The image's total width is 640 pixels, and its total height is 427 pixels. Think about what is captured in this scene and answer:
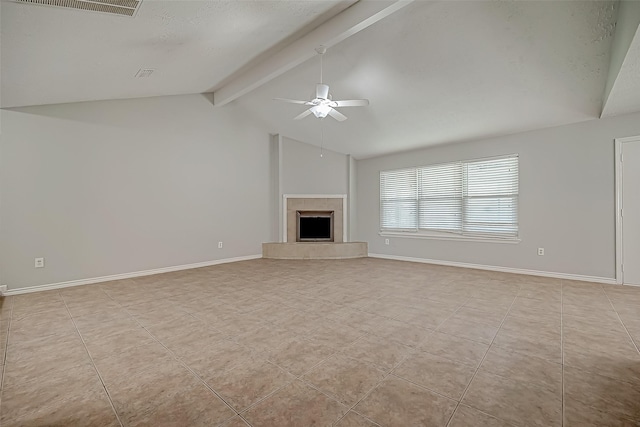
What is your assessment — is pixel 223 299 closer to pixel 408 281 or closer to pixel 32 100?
pixel 408 281

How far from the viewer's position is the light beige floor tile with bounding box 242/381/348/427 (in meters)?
1.40

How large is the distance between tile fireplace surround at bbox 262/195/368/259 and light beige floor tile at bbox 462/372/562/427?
15.9 ft

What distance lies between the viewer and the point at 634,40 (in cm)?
227

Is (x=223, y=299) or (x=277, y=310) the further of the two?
(x=223, y=299)

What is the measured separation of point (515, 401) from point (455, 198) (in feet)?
15.1

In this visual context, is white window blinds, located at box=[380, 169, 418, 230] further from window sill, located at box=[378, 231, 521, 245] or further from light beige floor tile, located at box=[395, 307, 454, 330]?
light beige floor tile, located at box=[395, 307, 454, 330]

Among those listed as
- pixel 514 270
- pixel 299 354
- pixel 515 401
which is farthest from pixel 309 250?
pixel 515 401

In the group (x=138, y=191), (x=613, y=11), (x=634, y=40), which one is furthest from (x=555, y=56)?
(x=138, y=191)

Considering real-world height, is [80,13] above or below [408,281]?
above

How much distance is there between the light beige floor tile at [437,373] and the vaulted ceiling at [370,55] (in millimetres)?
2873

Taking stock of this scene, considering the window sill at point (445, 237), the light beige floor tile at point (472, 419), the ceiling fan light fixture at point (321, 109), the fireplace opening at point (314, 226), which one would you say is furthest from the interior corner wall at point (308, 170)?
the light beige floor tile at point (472, 419)

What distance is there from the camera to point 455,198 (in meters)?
5.67

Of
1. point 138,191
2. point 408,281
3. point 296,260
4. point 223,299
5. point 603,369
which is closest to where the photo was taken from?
point 603,369

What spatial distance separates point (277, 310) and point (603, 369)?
101 inches
